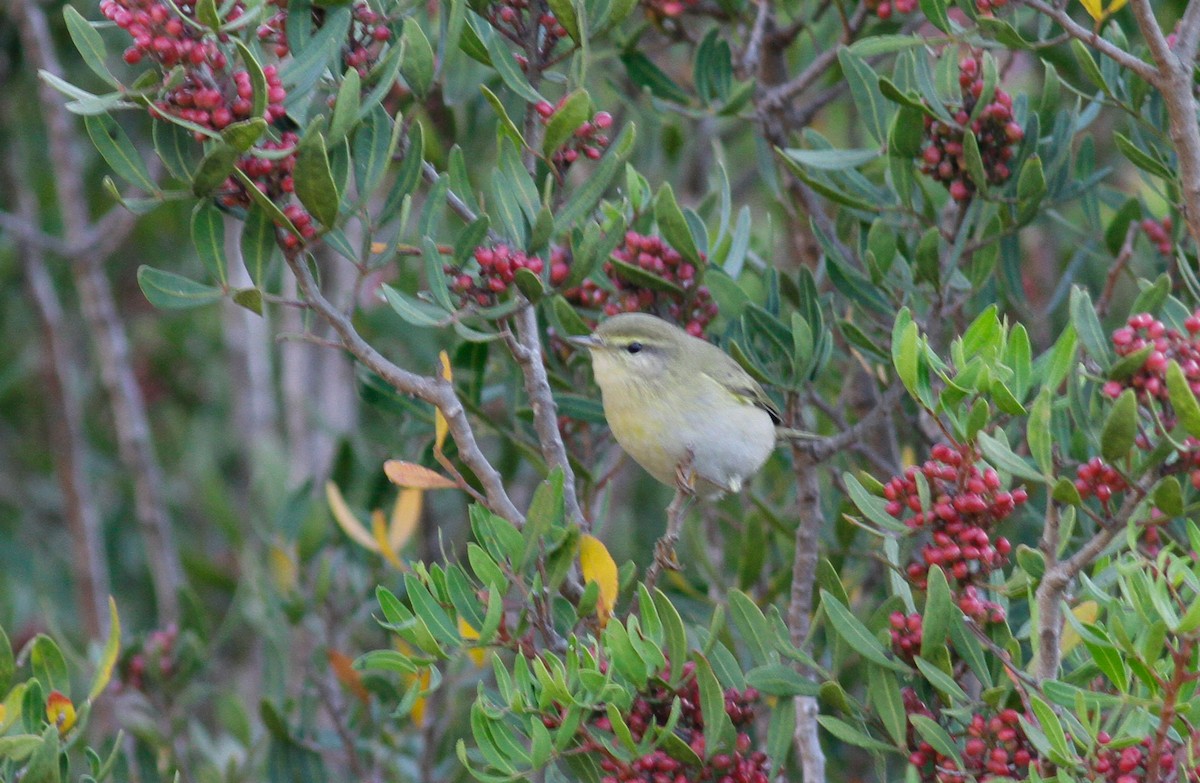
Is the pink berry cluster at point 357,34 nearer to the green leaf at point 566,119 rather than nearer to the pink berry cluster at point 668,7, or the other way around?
the green leaf at point 566,119

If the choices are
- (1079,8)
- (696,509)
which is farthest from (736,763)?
(1079,8)

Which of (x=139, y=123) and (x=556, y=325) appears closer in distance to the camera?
(x=556, y=325)

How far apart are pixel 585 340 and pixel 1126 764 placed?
187cm

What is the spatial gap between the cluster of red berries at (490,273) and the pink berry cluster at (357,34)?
461 millimetres

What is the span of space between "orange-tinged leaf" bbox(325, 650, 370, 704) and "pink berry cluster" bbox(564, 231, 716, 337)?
4.77ft

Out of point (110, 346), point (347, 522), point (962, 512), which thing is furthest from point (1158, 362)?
point (110, 346)

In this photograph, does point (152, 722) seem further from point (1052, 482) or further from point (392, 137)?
point (1052, 482)

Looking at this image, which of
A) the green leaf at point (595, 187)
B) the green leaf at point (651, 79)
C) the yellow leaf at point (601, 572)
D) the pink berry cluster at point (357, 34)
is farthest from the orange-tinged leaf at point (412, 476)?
the green leaf at point (651, 79)

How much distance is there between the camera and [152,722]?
4539 mm

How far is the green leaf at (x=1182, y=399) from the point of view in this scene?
223 centimetres

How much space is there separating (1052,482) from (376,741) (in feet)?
9.05

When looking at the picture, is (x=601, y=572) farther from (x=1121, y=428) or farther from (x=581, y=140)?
(x=1121, y=428)

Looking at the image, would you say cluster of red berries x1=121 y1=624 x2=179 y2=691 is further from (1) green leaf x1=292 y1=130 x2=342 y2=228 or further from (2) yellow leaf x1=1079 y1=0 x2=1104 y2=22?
(2) yellow leaf x1=1079 y1=0 x2=1104 y2=22

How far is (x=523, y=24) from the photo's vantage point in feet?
10.0
